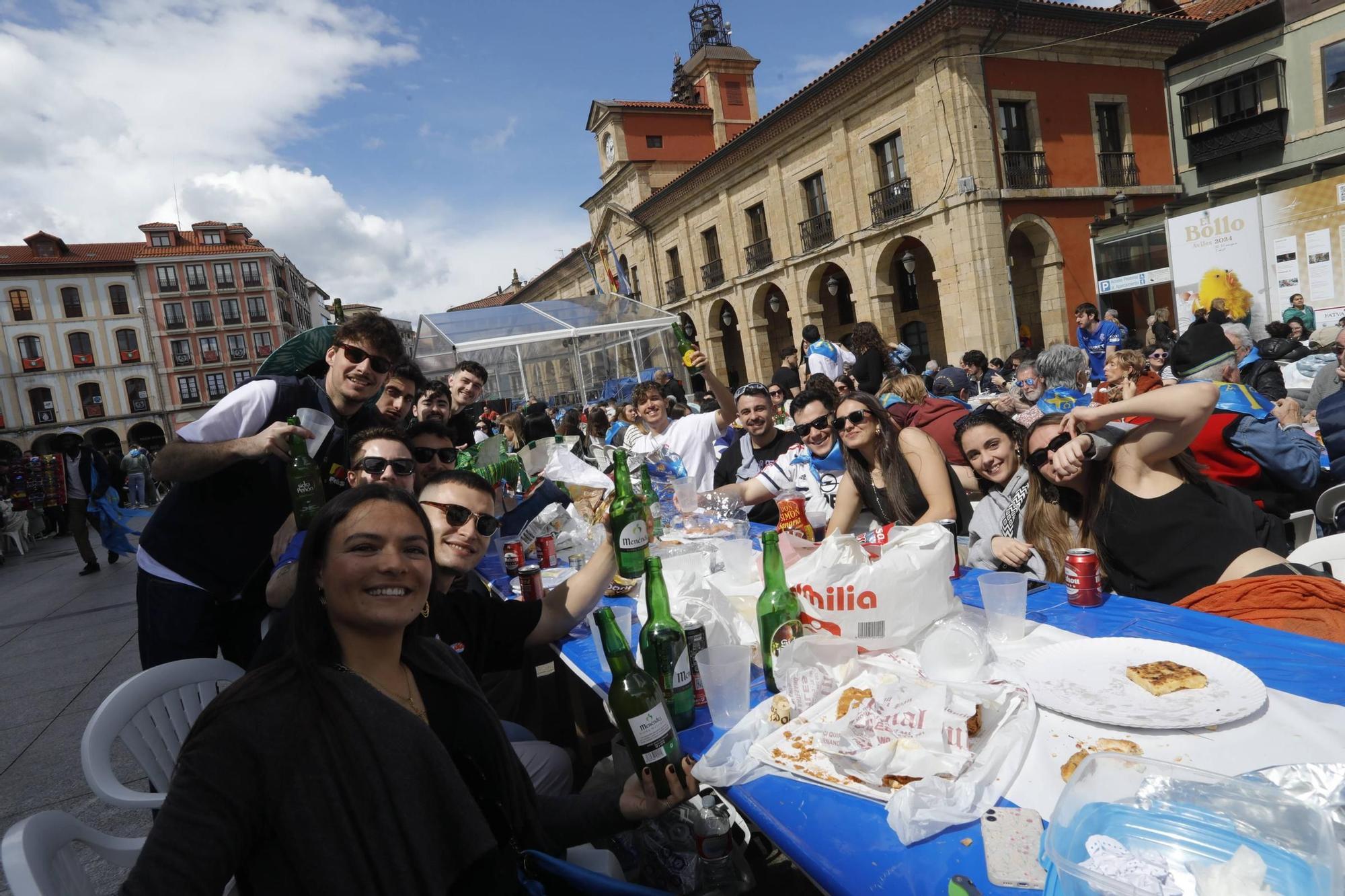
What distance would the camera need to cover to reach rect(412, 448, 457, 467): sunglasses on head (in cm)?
362

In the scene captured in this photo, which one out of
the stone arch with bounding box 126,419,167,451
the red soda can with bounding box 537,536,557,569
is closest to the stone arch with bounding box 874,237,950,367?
the red soda can with bounding box 537,536,557,569

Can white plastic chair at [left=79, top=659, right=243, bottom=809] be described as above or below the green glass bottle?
below

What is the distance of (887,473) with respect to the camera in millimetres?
3213

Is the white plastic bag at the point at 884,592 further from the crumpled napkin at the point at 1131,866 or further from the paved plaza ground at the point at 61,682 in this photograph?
the paved plaza ground at the point at 61,682

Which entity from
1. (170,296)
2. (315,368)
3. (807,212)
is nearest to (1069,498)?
(315,368)

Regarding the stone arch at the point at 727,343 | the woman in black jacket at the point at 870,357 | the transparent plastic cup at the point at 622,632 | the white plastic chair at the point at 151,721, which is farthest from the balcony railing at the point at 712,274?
the white plastic chair at the point at 151,721

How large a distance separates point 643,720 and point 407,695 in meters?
0.52

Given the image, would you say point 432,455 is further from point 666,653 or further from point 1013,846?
point 1013,846

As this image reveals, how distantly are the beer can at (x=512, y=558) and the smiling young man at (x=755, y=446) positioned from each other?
151cm

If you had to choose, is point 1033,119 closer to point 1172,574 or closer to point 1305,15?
point 1305,15

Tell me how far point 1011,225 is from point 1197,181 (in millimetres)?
8647

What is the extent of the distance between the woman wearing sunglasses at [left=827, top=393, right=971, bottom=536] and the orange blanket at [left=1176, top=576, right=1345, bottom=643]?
3.73 ft

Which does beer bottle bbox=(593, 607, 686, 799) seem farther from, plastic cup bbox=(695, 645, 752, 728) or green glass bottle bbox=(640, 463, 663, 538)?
green glass bottle bbox=(640, 463, 663, 538)

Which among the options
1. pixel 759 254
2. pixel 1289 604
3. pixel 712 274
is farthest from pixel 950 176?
pixel 1289 604
